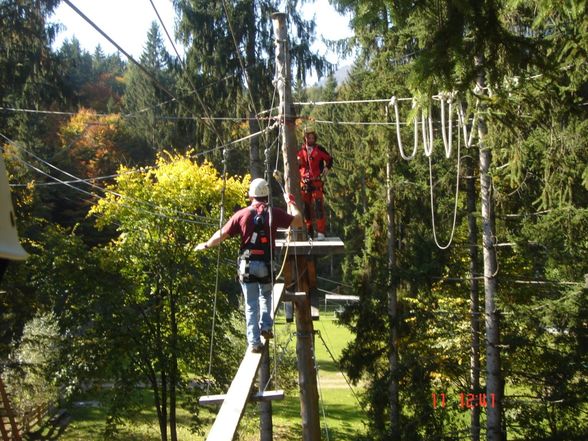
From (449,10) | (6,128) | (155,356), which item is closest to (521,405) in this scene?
(155,356)

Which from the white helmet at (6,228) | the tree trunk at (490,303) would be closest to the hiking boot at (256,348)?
the white helmet at (6,228)

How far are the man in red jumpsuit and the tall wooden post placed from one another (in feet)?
1.94

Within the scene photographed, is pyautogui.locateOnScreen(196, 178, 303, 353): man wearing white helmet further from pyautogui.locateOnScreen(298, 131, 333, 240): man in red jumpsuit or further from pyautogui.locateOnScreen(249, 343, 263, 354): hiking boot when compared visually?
pyautogui.locateOnScreen(298, 131, 333, 240): man in red jumpsuit

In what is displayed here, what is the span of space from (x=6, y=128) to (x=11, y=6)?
352cm

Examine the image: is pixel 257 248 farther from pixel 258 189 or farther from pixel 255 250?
pixel 258 189

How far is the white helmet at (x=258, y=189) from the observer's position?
6.61m

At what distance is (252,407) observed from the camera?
66.0 feet

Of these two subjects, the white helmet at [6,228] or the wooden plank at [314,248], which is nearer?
the white helmet at [6,228]

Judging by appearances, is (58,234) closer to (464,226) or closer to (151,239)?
(151,239)


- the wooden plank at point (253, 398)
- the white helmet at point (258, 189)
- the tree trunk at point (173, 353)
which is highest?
the white helmet at point (258, 189)
